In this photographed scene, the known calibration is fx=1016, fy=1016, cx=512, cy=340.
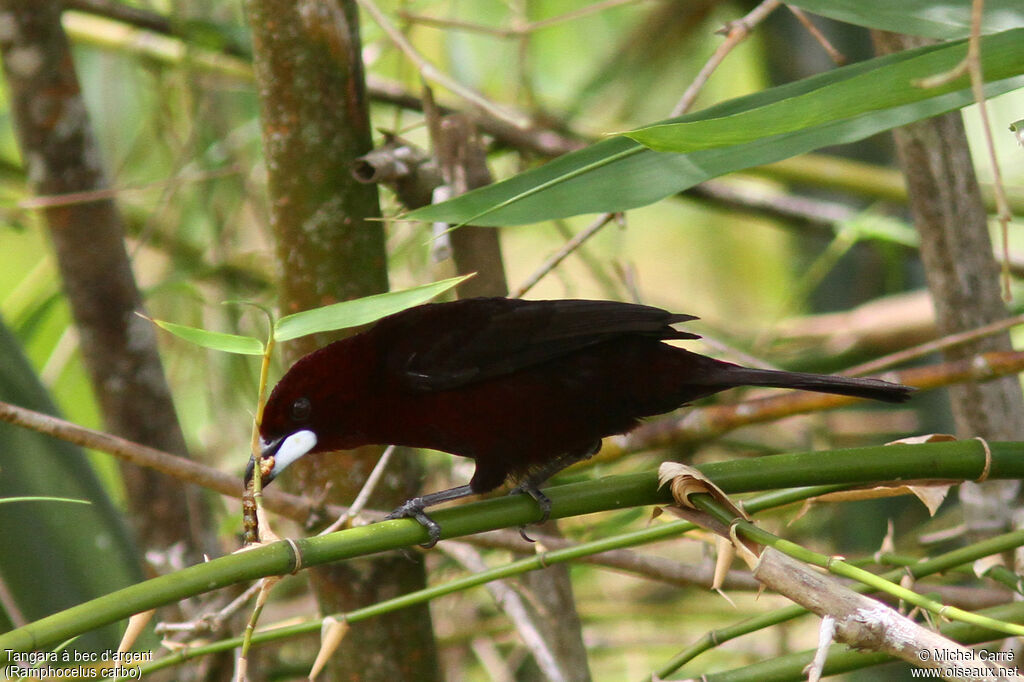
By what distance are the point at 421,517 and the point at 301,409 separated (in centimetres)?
53

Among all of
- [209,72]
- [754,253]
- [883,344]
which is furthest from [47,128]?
[754,253]

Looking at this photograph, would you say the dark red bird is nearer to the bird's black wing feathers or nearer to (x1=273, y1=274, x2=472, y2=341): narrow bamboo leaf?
the bird's black wing feathers

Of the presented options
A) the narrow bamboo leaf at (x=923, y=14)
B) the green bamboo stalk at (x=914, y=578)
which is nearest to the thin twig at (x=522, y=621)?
the green bamboo stalk at (x=914, y=578)

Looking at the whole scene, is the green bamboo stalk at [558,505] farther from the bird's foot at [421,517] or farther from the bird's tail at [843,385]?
the bird's tail at [843,385]

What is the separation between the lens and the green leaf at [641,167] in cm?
131

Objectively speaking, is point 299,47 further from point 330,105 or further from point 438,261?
point 438,261

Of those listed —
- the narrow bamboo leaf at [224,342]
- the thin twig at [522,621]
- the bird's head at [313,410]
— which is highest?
the narrow bamboo leaf at [224,342]

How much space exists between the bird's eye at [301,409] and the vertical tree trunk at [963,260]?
1324mm

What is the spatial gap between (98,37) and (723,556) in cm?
298

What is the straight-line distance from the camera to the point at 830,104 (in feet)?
3.75

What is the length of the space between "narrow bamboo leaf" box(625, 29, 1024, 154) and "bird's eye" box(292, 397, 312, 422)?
100 centimetres

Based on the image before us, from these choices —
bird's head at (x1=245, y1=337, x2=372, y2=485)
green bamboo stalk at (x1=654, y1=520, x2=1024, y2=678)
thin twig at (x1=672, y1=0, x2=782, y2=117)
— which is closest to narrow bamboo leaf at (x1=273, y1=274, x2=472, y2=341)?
green bamboo stalk at (x1=654, y1=520, x2=1024, y2=678)

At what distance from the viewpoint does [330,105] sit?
1.96 meters

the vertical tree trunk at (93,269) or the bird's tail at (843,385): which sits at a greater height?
the vertical tree trunk at (93,269)
